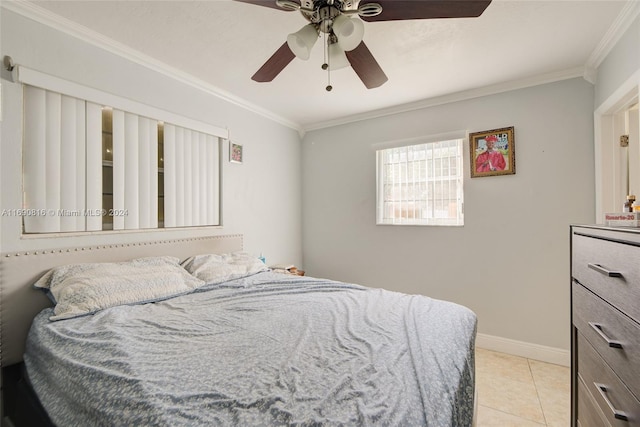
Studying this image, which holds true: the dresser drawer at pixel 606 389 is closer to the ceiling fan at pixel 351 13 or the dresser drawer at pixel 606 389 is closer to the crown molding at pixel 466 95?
the ceiling fan at pixel 351 13

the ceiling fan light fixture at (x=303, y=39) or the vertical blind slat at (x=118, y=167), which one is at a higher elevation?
the ceiling fan light fixture at (x=303, y=39)

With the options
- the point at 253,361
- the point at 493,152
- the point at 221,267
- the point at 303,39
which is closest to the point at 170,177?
the point at 221,267

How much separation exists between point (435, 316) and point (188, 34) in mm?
2397

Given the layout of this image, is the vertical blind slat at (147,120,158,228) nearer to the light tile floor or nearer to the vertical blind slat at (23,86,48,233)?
the vertical blind slat at (23,86,48,233)

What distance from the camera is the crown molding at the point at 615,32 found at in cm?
163

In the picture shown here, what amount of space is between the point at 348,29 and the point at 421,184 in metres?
2.19

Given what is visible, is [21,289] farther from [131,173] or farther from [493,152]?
[493,152]

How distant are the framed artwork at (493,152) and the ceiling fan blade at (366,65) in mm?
1503

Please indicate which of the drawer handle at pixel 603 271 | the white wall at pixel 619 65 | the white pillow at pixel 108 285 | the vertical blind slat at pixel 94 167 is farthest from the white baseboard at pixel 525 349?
the vertical blind slat at pixel 94 167

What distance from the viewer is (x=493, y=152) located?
2682mm

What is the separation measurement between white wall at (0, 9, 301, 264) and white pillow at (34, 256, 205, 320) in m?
0.28

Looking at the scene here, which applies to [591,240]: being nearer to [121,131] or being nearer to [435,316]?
[435,316]

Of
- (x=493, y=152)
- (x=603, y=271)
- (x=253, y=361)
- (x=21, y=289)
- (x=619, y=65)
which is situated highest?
(x=619, y=65)

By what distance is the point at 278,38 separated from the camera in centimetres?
195
